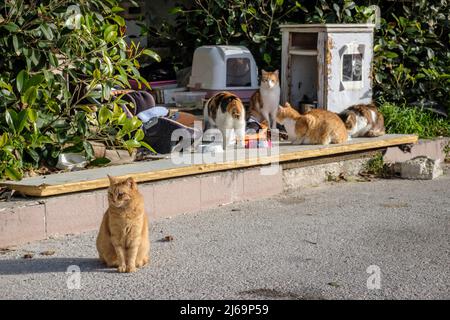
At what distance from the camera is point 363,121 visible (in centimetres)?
837

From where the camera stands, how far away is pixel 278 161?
23.8 ft

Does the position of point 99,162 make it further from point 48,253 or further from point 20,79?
point 48,253

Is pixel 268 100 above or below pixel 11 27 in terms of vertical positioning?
below

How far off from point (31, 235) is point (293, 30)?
427cm

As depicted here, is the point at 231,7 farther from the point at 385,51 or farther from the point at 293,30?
the point at 385,51

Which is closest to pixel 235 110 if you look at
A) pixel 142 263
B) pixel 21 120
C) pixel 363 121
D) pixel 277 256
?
pixel 363 121

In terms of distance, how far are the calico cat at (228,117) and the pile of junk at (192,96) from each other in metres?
0.13

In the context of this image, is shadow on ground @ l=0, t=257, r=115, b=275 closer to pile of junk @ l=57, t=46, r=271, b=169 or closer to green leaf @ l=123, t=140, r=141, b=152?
green leaf @ l=123, t=140, r=141, b=152

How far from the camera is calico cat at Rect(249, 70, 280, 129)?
8445 mm

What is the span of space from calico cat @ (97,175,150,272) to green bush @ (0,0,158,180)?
4.34ft

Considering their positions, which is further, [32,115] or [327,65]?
[327,65]

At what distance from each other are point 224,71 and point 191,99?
47 centimetres

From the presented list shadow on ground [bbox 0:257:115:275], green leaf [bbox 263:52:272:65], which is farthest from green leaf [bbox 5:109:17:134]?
green leaf [bbox 263:52:272:65]

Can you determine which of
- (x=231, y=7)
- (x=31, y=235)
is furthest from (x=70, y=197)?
(x=231, y=7)
